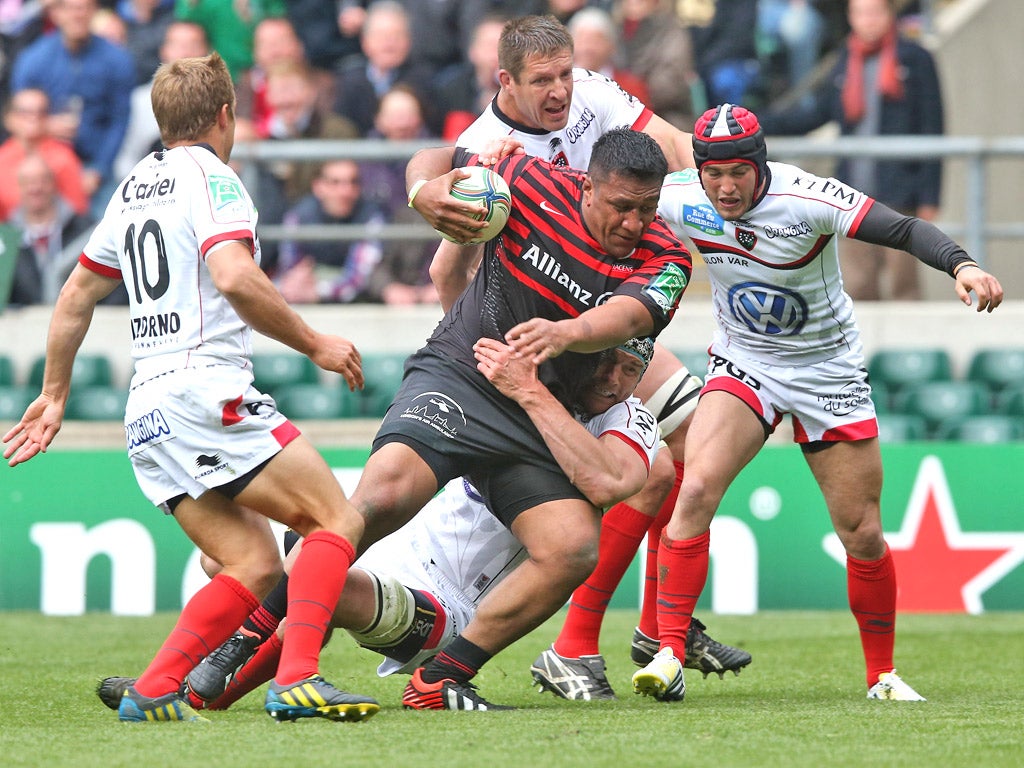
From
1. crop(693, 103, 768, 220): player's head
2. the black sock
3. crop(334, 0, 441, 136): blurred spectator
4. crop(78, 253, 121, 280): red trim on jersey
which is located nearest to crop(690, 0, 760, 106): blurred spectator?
crop(334, 0, 441, 136): blurred spectator

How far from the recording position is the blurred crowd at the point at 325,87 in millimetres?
10523

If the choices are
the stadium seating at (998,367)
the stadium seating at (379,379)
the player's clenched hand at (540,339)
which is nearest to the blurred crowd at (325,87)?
the stadium seating at (379,379)

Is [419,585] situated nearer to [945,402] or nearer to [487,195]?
[487,195]

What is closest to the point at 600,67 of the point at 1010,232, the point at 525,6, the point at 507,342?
the point at 525,6

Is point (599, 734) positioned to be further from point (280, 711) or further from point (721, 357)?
point (721, 357)

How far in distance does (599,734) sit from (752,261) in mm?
2065

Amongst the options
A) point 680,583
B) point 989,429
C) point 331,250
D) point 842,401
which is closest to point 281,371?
point 331,250

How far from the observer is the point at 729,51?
11.5 metres

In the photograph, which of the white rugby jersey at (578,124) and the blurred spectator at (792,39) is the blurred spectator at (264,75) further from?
the white rugby jersey at (578,124)

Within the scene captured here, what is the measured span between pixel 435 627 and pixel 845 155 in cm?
539

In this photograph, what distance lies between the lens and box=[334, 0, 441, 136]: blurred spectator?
11008mm

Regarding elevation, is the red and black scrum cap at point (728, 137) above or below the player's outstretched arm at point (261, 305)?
above

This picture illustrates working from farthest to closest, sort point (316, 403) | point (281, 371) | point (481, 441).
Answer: point (281, 371) → point (316, 403) → point (481, 441)

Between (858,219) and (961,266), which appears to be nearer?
(961,266)
